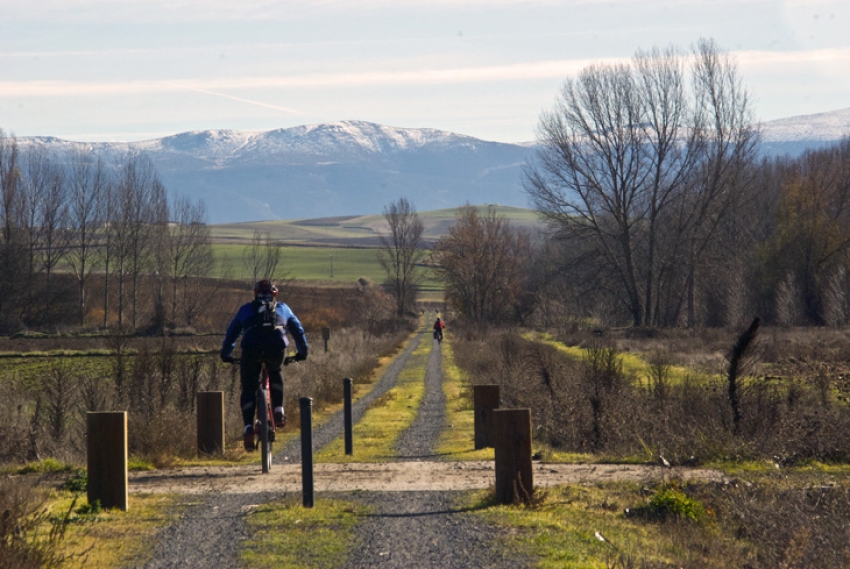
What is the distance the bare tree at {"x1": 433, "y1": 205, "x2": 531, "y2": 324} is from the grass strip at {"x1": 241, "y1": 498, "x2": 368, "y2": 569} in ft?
223

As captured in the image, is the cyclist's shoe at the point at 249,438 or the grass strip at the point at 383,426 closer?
the cyclist's shoe at the point at 249,438

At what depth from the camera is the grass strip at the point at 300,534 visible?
7629 mm

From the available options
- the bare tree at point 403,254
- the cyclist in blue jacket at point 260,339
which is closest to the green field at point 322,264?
the bare tree at point 403,254

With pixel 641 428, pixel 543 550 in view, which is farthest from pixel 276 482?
pixel 641 428

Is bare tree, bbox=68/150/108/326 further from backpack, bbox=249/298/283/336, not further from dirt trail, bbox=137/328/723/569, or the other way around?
backpack, bbox=249/298/283/336

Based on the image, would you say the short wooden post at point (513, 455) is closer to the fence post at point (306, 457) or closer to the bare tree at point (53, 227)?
the fence post at point (306, 457)

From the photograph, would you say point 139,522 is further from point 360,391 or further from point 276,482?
point 360,391

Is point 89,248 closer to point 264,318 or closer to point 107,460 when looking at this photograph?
point 264,318

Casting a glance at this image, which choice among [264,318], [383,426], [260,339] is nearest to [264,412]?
[260,339]

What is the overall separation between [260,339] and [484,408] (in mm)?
4959

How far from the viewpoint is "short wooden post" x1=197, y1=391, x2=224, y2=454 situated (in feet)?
46.8

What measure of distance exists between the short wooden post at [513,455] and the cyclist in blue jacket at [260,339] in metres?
2.96

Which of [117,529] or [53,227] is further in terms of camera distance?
[53,227]

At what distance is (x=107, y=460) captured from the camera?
9.62 metres
